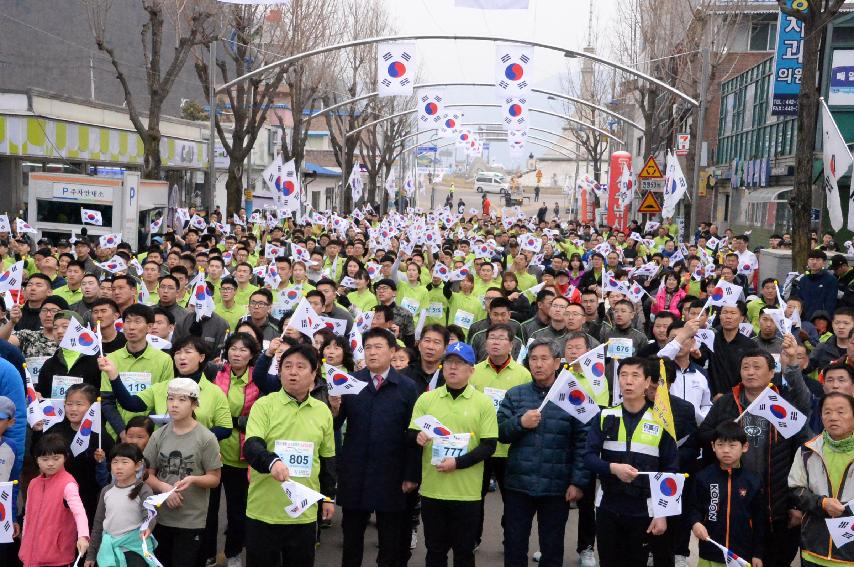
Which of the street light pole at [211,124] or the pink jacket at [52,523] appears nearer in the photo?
the pink jacket at [52,523]

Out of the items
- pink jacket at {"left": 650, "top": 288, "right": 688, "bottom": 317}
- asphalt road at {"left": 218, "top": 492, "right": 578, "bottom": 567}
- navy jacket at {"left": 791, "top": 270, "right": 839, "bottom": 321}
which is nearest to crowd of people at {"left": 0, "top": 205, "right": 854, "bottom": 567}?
asphalt road at {"left": 218, "top": 492, "right": 578, "bottom": 567}

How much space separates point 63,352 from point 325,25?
28.4 meters

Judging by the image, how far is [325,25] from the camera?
3481 cm

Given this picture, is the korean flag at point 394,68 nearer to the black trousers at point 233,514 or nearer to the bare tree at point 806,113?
the bare tree at point 806,113

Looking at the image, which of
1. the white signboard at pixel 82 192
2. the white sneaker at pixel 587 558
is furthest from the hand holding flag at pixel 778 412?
the white signboard at pixel 82 192

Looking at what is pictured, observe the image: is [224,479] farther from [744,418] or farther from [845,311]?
[845,311]

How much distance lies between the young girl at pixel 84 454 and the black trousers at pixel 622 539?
133 inches

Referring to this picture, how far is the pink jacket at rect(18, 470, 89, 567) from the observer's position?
6461mm

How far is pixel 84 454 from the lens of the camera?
23.7ft

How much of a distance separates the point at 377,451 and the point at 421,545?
193 centimetres

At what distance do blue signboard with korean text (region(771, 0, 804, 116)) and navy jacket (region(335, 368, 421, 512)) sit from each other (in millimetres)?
22830

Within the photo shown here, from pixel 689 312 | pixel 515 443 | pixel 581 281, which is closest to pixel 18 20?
pixel 581 281

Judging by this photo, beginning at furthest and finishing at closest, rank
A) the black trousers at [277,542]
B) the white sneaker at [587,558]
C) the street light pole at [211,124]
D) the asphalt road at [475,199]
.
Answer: the asphalt road at [475,199] → the street light pole at [211,124] → the white sneaker at [587,558] → the black trousers at [277,542]

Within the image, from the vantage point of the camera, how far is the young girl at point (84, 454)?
23.6 feet
